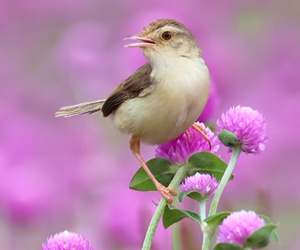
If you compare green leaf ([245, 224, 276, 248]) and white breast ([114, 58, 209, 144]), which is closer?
green leaf ([245, 224, 276, 248])

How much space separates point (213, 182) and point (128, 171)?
1.53m

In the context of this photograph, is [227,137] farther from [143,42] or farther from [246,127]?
[143,42]

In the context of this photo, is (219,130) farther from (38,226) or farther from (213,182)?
(38,226)

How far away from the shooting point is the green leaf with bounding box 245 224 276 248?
60.5 inches

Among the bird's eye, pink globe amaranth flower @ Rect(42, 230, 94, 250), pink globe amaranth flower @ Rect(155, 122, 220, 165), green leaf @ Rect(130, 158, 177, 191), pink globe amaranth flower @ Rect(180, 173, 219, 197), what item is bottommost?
pink globe amaranth flower @ Rect(42, 230, 94, 250)

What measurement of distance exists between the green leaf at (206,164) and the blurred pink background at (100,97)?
754 millimetres

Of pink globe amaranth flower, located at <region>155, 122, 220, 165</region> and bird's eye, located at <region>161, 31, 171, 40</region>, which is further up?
bird's eye, located at <region>161, 31, 171, 40</region>

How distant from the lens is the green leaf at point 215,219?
5.41 feet

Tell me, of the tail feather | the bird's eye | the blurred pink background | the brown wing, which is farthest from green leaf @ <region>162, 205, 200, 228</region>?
the blurred pink background

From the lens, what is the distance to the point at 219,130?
1.88 metres

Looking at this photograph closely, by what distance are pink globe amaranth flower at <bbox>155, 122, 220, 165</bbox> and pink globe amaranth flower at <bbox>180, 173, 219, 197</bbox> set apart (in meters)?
0.12

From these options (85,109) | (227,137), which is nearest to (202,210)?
(227,137)

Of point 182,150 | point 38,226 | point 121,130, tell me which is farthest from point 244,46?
point 182,150

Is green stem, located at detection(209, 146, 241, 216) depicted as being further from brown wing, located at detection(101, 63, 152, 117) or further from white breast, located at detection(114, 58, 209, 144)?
brown wing, located at detection(101, 63, 152, 117)
